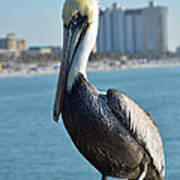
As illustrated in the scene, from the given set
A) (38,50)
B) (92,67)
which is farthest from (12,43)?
(92,67)

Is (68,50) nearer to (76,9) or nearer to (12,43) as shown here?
(76,9)

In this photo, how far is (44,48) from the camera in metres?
118

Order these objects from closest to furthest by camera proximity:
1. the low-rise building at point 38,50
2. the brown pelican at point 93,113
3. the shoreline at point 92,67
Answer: the brown pelican at point 93,113 < the shoreline at point 92,67 < the low-rise building at point 38,50

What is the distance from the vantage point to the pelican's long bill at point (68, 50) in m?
3.44

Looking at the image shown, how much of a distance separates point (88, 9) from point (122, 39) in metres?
125

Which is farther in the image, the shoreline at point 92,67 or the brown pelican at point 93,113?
the shoreline at point 92,67

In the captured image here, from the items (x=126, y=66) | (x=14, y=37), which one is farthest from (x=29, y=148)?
(x=14, y=37)

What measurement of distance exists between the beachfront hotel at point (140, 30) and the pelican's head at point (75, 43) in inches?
4757

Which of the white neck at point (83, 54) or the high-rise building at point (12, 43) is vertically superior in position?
the white neck at point (83, 54)

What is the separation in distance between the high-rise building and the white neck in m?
135

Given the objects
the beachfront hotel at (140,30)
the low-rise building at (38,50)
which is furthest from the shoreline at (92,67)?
the low-rise building at (38,50)

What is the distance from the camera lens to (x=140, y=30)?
130 m

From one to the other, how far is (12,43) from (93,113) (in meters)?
137

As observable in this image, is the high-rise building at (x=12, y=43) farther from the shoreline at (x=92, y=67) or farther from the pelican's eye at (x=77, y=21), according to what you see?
the pelican's eye at (x=77, y=21)
